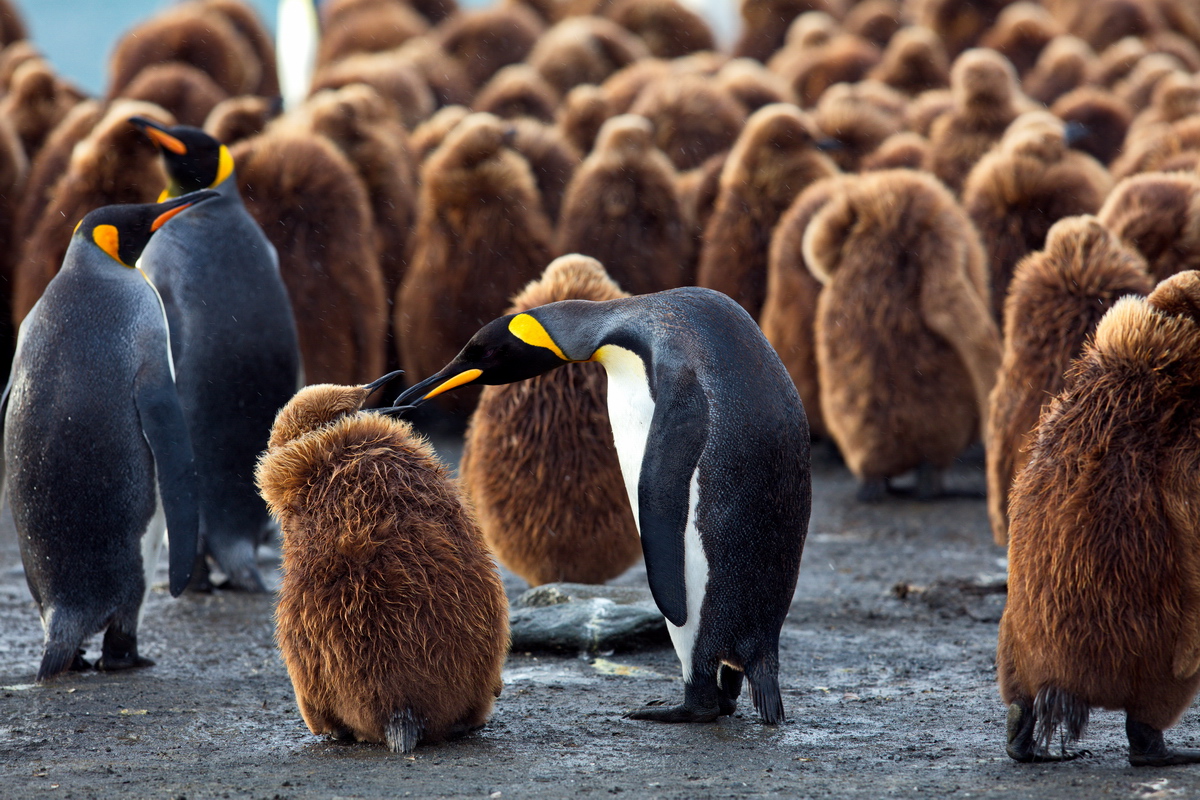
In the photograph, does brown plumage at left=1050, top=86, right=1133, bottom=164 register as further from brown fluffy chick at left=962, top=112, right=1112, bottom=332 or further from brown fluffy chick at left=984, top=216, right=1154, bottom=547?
brown fluffy chick at left=984, top=216, right=1154, bottom=547

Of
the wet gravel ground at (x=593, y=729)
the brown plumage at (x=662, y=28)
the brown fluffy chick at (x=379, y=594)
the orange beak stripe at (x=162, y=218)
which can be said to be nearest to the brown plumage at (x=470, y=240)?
the wet gravel ground at (x=593, y=729)

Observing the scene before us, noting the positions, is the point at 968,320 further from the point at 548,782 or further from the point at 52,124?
the point at 52,124

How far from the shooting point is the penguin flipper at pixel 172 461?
4.05 metres

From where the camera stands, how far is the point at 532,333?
3658mm

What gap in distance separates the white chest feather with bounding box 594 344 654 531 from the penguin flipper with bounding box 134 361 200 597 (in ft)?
4.40

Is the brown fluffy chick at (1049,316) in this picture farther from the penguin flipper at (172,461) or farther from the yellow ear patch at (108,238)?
the yellow ear patch at (108,238)

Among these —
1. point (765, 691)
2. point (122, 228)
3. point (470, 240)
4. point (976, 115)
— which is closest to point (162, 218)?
point (122, 228)

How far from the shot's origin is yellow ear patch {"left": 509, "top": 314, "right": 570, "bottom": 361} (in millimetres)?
3656

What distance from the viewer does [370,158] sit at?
28.1 ft

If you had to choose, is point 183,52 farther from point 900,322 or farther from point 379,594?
point 379,594

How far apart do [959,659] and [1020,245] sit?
3.54m

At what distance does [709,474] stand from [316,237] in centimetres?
410

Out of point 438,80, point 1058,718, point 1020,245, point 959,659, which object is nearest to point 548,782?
point 1058,718

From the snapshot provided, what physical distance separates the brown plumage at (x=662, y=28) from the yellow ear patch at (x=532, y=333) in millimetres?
13045
